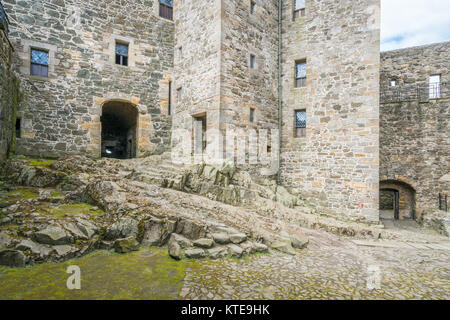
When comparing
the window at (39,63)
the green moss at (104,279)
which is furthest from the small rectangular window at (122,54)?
the green moss at (104,279)

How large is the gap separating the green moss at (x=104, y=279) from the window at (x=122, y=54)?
31.3 feet

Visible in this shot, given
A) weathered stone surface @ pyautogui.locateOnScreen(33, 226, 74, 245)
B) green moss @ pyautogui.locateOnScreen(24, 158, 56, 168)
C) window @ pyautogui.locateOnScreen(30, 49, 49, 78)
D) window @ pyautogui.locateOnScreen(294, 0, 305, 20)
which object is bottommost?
weathered stone surface @ pyautogui.locateOnScreen(33, 226, 74, 245)

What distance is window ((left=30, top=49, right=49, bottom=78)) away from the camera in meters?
9.57

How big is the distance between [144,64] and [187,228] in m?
9.23

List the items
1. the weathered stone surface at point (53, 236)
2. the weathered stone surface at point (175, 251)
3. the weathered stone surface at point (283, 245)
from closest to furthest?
the weathered stone surface at point (53, 236) < the weathered stone surface at point (175, 251) < the weathered stone surface at point (283, 245)

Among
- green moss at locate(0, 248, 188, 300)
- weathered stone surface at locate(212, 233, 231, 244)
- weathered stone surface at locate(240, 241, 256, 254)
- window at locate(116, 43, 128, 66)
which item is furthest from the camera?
window at locate(116, 43, 128, 66)

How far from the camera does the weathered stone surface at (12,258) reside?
3746 mm

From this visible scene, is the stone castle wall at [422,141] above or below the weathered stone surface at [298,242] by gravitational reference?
above

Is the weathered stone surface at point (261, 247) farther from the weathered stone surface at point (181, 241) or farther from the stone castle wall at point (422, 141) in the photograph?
the stone castle wall at point (422, 141)

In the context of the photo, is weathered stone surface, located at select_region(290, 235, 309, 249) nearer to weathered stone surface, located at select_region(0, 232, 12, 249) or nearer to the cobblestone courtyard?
the cobblestone courtyard

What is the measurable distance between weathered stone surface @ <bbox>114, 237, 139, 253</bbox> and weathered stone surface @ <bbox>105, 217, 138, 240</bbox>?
0.26m

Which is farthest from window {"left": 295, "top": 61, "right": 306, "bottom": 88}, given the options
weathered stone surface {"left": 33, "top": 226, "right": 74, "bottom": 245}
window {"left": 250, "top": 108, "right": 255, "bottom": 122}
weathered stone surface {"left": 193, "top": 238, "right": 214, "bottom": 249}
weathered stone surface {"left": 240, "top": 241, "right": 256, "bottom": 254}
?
weathered stone surface {"left": 33, "top": 226, "right": 74, "bottom": 245}

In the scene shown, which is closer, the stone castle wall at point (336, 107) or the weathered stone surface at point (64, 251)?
the weathered stone surface at point (64, 251)
